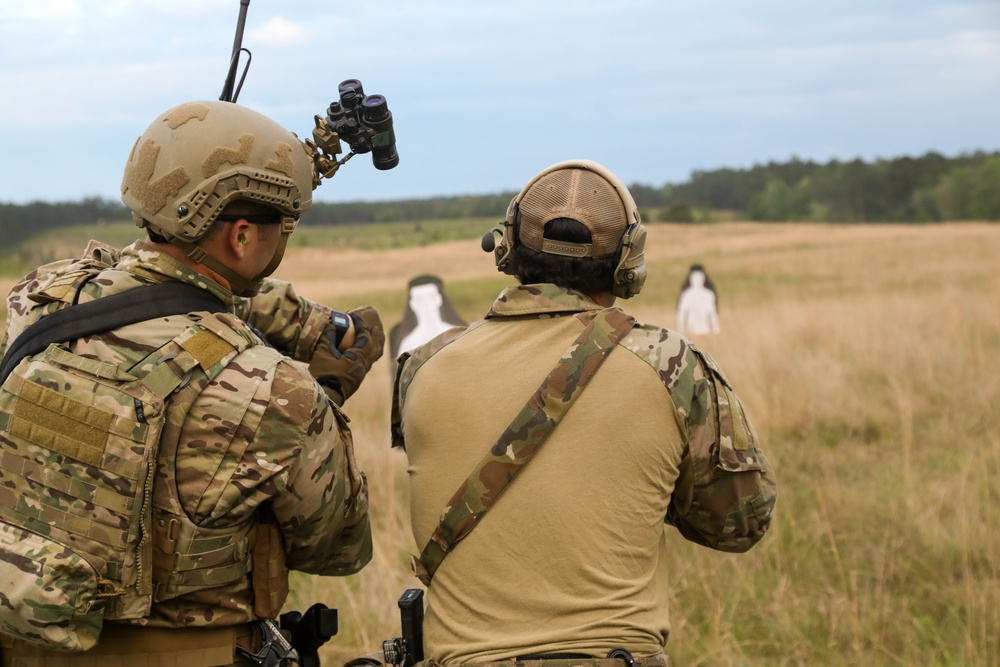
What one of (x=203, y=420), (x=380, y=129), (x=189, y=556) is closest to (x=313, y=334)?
(x=380, y=129)

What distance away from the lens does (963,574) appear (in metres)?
5.46

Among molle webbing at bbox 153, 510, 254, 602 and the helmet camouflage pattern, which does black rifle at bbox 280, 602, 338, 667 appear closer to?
molle webbing at bbox 153, 510, 254, 602

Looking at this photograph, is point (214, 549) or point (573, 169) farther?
point (573, 169)

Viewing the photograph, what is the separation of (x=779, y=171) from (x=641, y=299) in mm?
51697

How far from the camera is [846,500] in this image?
6496 millimetres

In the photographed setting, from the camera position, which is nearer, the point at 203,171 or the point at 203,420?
the point at 203,420

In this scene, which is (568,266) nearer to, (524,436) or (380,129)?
(524,436)

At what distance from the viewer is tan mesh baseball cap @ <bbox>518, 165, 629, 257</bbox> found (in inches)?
109

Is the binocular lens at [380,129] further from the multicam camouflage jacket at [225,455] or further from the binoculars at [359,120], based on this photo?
the multicam camouflage jacket at [225,455]

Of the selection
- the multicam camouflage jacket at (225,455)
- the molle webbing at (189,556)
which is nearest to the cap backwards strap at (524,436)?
the multicam camouflage jacket at (225,455)

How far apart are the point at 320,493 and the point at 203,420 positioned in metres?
0.36

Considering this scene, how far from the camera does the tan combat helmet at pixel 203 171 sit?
258cm

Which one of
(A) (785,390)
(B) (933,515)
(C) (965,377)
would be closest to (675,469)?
(B) (933,515)

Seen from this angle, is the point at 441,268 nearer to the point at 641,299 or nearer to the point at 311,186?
the point at 641,299
